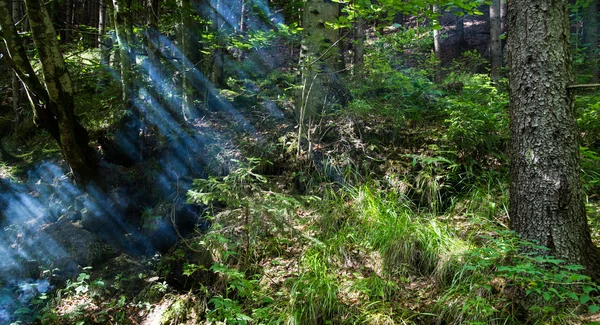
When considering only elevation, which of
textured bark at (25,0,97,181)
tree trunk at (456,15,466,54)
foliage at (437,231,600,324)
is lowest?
foliage at (437,231,600,324)

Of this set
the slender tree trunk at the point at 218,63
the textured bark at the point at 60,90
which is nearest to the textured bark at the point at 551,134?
the textured bark at the point at 60,90

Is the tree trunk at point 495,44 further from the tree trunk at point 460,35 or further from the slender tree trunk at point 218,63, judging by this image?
the slender tree trunk at point 218,63

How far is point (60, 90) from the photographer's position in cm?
467

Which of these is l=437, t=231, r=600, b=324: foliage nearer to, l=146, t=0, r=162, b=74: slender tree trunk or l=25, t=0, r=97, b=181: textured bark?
l=25, t=0, r=97, b=181: textured bark

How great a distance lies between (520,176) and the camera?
2.94 meters

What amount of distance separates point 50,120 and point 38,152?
2541mm

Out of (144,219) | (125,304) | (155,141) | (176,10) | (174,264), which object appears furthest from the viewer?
(176,10)

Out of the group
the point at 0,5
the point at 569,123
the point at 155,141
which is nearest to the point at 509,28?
the point at 569,123

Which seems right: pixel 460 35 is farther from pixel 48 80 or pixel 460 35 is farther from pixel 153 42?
pixel 48 80

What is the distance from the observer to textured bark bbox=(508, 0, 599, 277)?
2.75 metres

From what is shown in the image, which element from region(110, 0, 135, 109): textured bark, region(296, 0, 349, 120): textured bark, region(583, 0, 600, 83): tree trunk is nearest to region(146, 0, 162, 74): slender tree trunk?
region(110, 0, 135, 109): textured bark

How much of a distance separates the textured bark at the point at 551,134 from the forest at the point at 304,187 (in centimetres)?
1

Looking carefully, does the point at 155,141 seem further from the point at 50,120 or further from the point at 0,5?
the point at 0,5

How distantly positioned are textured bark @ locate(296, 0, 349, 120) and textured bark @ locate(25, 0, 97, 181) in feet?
10.7
